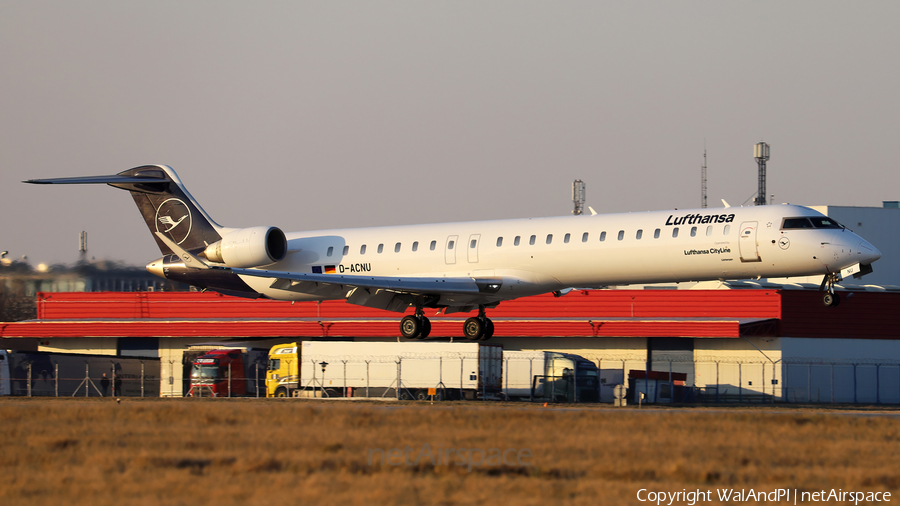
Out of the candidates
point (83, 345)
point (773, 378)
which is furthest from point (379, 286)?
point (83, 345)

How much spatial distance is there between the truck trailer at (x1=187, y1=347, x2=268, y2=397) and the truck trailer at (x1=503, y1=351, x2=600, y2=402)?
10.4 meters

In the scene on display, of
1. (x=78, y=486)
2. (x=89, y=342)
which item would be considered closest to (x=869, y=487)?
(x=78, y=486)

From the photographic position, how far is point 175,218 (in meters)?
35.3

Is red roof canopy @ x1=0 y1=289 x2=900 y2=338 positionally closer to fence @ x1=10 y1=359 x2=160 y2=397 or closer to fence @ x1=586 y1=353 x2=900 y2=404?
fence @ x1=586 y1=353 x2=900 y2=404

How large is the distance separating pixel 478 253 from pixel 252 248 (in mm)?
8335

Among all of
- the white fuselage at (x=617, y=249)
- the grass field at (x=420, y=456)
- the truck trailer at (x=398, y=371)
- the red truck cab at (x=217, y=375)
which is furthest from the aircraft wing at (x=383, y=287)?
the red truck cab at (x=217, y=375)

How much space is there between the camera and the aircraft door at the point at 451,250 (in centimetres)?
3034

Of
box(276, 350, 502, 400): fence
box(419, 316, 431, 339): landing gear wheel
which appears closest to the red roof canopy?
box(276, 350, 502, 400): fence

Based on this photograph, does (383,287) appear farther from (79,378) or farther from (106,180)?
(79,378)

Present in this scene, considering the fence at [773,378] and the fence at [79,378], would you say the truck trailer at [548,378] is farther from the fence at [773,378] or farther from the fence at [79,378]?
the fence at [79,378]

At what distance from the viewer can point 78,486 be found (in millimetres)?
14062

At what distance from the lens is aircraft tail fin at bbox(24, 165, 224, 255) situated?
3519cm

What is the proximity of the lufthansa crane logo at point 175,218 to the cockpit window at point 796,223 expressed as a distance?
20.9m

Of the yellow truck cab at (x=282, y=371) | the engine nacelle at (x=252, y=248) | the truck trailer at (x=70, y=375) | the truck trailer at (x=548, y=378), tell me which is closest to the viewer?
the engine nacelle at (x=252, y=248)
